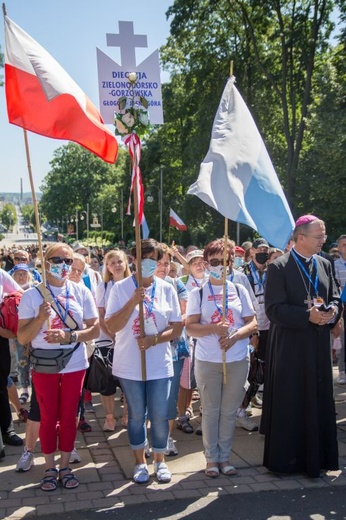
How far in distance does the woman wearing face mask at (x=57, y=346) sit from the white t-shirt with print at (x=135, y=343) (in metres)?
0.28

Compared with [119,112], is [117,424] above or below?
below

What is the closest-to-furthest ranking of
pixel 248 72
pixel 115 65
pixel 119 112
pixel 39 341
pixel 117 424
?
pixel 39 341
pixel 119 112
pixel 115 65
pixel 117 424
pixel 248 72

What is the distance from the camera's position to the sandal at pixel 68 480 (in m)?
4.85

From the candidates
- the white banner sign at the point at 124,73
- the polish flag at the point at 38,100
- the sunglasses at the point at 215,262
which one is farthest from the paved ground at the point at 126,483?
the white banner sign at the point at 124,73

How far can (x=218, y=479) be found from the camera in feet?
16.7

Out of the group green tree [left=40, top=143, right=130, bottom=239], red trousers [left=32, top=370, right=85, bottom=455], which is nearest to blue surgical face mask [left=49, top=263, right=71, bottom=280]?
red trousers [left=32, top=370, right=85, bottom=455]

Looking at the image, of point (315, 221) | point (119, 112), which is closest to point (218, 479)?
point (315, 221)

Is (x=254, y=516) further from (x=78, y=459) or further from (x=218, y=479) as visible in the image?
(x=78, y=459)

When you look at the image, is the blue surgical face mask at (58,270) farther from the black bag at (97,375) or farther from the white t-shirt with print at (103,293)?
the white t-shirt with print at (103,293)

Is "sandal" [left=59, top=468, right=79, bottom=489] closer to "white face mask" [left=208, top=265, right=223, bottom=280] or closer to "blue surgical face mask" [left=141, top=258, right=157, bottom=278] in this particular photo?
"blue surgical face mask" [left=141, top=258, right=157, bottom=278]

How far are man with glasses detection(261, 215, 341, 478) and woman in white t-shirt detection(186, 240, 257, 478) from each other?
30cm

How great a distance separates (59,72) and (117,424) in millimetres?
3784

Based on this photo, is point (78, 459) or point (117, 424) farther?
point (117, 424)

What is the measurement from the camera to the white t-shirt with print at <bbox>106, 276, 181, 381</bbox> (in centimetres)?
498
